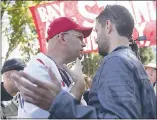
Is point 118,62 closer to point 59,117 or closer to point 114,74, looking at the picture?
point 114,74

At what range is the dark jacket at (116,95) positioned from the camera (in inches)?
76.3

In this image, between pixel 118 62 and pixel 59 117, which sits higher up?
pixel 118 62

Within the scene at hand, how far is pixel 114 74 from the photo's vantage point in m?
2.03

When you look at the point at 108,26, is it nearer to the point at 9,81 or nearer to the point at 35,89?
the point at 35,89

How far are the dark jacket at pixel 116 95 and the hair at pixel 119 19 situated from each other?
0.22m

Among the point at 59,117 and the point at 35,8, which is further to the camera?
the point at 35,8

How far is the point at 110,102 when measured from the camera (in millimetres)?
1958

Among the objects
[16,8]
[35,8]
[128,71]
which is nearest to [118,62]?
[128,71]

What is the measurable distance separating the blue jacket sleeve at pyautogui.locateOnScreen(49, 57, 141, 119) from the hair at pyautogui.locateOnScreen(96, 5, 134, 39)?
0.40m

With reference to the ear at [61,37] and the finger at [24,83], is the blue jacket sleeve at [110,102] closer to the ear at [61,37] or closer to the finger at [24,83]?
the finger at [24,83]

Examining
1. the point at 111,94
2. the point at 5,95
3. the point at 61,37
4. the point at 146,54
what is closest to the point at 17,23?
the point at 5,95

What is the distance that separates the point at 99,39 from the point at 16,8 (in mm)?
12926

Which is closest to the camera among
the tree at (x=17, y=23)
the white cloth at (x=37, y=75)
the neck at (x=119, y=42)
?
the white cloth at (x=37, y=75)

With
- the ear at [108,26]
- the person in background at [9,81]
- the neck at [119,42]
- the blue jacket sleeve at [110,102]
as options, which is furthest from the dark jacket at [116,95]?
the person in background at [9,81]
